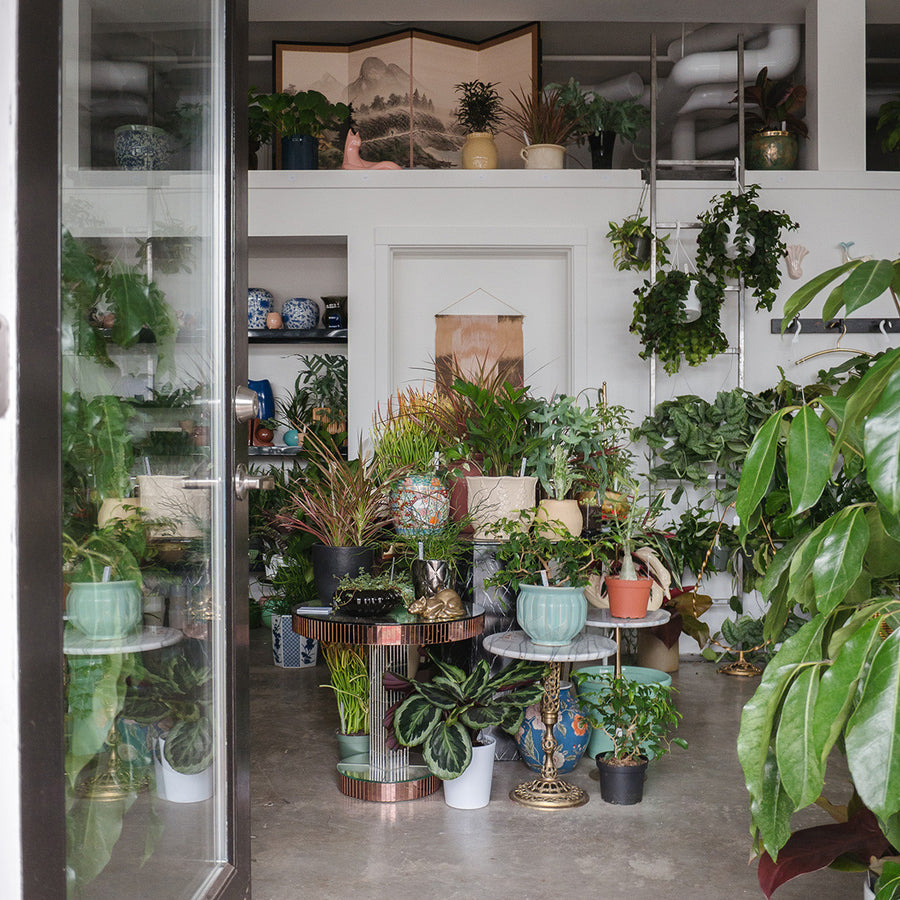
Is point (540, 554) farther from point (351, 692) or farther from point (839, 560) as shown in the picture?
point (839, 560)

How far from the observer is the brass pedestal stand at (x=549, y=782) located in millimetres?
3025

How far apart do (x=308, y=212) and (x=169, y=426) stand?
13.8 ft

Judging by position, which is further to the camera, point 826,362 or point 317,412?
point 317,412

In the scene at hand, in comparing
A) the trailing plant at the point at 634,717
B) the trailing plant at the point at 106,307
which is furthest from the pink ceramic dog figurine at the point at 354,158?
the trailing plant at the point at 106,307

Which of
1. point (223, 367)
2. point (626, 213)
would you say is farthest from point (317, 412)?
point (223, 367)

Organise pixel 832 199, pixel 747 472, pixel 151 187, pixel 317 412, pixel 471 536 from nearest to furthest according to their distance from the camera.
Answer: pixel 747 472 → pixel 151 187 → pixel 471 536 → pixel 832 199 → pixel 317 412

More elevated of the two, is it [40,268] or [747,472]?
[40,268]

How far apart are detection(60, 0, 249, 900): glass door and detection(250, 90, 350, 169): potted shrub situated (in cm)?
388

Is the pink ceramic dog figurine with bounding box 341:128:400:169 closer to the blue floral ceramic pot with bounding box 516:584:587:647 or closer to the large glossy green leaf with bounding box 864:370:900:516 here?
the blue floral ceramic pot with bounding box 516:584:587:647

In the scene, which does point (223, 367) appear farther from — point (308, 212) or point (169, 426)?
point (308, 212)

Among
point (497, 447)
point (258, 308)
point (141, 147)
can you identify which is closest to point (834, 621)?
point (141, 147)

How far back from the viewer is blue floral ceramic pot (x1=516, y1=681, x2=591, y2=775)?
3252 mm

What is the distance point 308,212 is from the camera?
218 inches

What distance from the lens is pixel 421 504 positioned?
3.18 meters
